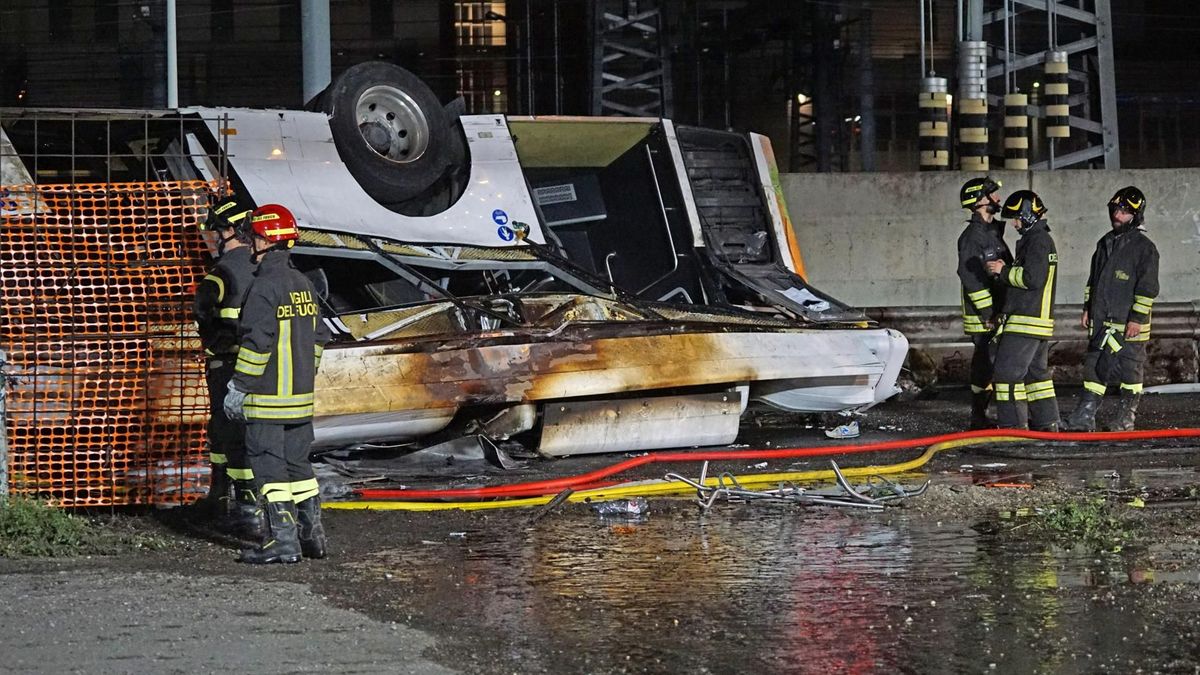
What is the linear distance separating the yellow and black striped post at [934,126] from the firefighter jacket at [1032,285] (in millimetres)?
5205

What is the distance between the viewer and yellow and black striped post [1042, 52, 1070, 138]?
48.5 feet

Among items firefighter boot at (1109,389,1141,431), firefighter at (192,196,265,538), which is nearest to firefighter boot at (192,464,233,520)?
firefighter at (192,196,265,538)

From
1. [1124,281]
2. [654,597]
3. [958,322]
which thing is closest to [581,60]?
[958,322]

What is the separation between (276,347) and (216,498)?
1301 millimetres

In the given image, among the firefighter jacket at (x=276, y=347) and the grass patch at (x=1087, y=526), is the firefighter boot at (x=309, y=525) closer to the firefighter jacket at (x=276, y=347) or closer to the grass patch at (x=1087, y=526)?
the firefighter jacket at (x=276, y=347)

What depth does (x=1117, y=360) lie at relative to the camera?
10359mm

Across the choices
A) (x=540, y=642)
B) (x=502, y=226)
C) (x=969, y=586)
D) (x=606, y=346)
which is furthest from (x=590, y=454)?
(x=540, y=642)

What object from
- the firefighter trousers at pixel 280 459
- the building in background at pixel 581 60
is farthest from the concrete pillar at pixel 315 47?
the building in background at pixel 581 60

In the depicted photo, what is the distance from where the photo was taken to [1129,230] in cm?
1027

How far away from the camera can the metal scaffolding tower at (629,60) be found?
61.2 feet

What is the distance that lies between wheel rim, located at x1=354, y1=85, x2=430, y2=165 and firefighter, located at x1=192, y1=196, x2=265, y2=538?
2.52 meters

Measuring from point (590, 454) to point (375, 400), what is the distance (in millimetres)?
1486

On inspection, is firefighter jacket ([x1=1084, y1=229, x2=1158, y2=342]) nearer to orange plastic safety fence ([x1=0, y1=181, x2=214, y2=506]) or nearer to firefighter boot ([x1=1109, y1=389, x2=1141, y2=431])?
firefighter boot ([x1=1109, y1=389, x2=1141, y2=431])

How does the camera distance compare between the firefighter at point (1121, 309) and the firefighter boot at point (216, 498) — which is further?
the firefighter at point (1121, 309)
